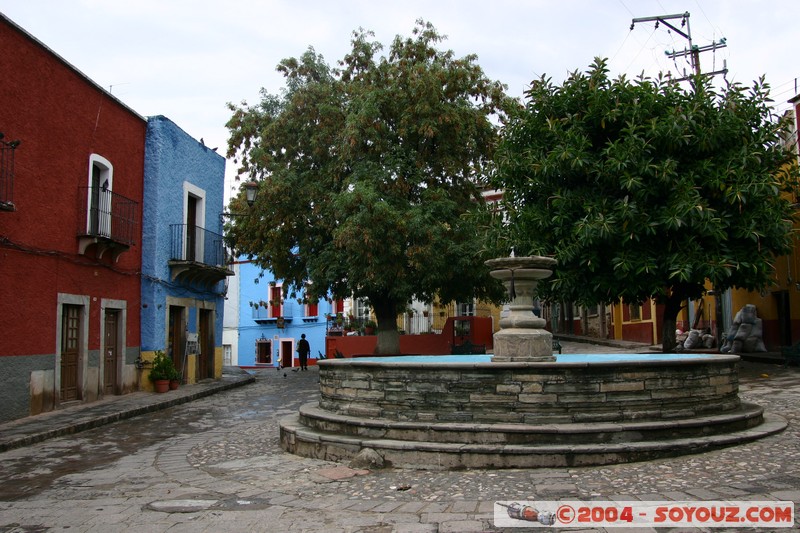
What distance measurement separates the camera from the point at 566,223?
1417cm

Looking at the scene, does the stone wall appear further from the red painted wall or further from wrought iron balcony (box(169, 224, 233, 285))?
wrought iron balcony (box(169, 224, 233, 285))

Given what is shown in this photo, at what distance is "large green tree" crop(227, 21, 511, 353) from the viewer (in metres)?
16.5

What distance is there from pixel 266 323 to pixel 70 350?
23395 mm

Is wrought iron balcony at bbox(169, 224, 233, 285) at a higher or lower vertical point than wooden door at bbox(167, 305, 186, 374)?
higher

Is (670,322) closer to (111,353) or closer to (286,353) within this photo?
(111,353)

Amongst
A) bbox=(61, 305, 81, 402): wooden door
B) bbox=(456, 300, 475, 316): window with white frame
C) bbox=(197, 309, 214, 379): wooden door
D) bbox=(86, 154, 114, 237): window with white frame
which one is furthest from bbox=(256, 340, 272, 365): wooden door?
bbox=(61, 305, 81, 402): wooden door

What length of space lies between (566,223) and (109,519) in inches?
425

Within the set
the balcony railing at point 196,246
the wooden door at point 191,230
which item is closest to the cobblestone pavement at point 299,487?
the balcony railing at point 196,246

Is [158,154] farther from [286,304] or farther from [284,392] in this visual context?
[286,304]

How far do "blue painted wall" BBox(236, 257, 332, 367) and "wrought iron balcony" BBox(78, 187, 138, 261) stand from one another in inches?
786

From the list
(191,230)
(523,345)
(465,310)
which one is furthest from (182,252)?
(465,310)

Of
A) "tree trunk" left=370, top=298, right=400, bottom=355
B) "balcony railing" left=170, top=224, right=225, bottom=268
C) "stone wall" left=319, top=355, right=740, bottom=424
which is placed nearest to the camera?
"stone wall" left=319, top=355, right=740, bottom=424

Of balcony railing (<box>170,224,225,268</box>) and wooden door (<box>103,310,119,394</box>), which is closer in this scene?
wooden door (<box>103,310,119,394</box>)

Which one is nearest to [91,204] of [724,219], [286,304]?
[724,219]
